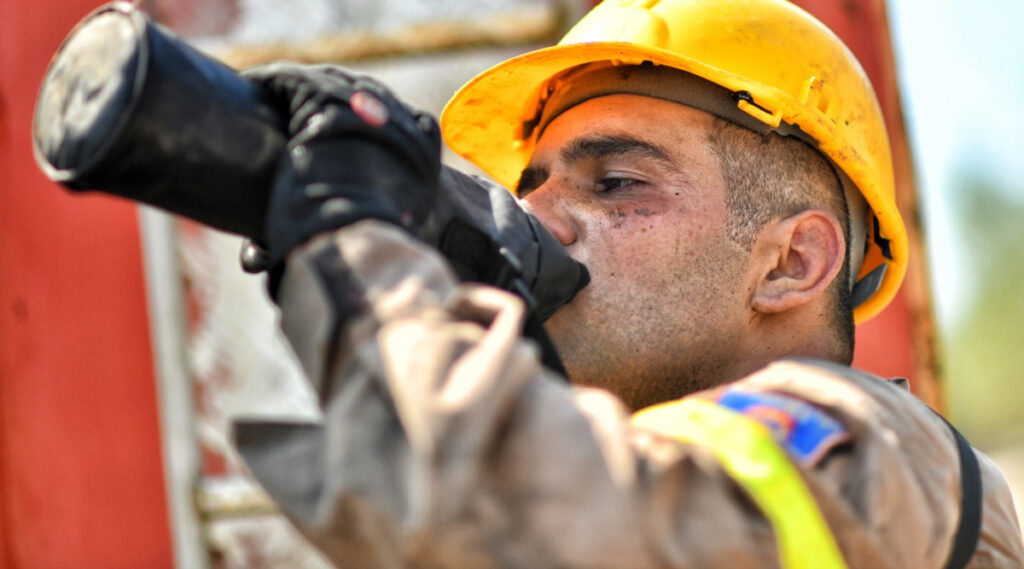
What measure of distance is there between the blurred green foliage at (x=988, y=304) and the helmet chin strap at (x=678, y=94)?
74.7 ft

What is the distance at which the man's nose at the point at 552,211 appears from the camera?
2.28 metres

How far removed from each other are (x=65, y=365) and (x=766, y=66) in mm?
2452

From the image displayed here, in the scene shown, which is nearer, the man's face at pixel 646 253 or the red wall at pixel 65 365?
the man's face at pixel 646 253

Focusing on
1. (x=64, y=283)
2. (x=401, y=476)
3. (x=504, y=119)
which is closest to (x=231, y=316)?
(x=64, y=283)

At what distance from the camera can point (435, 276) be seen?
1.54 metres

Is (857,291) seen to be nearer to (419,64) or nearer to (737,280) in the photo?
(737,280)

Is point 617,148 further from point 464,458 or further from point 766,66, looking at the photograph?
point 464,458

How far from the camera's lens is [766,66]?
2428 mm

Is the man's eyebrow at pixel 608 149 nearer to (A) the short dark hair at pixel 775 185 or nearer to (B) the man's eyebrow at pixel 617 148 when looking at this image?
(B) the man's eyebrow at pixel 617 148

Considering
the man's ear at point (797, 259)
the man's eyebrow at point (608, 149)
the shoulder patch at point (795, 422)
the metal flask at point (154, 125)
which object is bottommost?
the man's ear at point (797, 259)

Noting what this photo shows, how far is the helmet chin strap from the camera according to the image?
95.1 inches

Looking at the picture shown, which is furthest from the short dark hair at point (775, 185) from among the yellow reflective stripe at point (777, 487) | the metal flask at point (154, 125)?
the metal flask at point (154, 125)

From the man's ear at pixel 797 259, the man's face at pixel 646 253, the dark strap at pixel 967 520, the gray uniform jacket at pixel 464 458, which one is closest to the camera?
the gray uniform jacket at pixel 464 458

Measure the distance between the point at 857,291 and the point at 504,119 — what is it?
2.67ft
